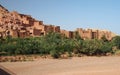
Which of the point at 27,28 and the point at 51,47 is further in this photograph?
the point at 27,28

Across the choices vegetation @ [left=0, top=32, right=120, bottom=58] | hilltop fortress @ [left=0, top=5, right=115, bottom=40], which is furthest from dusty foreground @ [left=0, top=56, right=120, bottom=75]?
hilltop fortress @ [left=0, top=5, right=115, bottom=40]

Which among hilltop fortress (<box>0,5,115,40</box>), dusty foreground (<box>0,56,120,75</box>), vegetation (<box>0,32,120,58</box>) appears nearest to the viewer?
dusty foreground (<box>0,56,120,75</box>)

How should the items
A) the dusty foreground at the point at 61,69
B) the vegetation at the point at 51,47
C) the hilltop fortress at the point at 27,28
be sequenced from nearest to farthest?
1. the dusty foreground at the point at 61,69
2. the vegetation at the point at 51,47
3. the hilltop fortress at the point at 27,28

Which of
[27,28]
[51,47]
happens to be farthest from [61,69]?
[27,28]

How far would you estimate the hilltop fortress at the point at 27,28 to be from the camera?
2704 inches

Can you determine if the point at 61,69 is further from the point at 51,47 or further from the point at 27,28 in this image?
the point at 27,28

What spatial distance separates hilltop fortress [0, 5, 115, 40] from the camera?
6869 cm

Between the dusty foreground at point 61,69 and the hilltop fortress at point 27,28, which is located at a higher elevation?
the hilltop fortress at point 27,28

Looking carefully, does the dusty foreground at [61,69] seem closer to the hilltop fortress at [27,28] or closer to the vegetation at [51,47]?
the vegetation at [51,47]

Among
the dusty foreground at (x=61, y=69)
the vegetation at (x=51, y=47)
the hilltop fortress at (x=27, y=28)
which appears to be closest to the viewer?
the dusty foreground at (x=61, y=69)

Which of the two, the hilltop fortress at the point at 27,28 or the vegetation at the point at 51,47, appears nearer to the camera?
the vegetation at the point at 51,47

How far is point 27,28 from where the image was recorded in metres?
72.4

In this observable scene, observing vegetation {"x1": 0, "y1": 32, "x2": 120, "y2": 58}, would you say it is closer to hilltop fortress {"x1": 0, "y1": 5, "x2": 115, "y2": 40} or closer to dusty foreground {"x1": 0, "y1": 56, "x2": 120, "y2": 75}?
hilltop fortress {"x1": 0, "y1": 5, "x2": 115, "y2": 40}

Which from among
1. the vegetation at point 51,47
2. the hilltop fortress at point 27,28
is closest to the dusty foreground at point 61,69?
the vegetation at point 51,47
